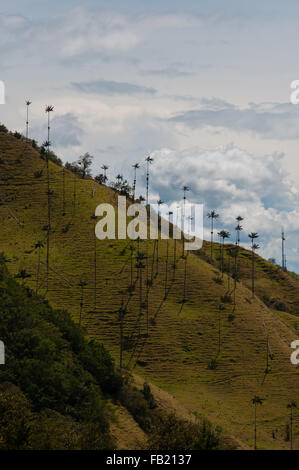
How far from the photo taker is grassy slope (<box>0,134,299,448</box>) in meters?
75.5

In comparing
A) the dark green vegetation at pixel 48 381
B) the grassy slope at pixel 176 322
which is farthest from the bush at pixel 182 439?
the grassy slope at pixel 176 322

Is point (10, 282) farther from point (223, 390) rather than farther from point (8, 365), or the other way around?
point (223, 390)

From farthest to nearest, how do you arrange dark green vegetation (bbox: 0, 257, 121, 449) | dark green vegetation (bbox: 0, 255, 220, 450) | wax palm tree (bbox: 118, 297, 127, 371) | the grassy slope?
wax palm tree (bbox: 118, 297, 127, 371), the grassy slope, dark green vegetation (bbox: 0, 255, 220, 450), dark green vegetation (bbox: 0, 257, 121, 449)

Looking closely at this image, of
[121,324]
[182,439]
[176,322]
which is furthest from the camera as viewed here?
[176,322]

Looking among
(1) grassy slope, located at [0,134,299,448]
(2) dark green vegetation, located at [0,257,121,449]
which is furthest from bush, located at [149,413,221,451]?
(1) grassy slope, located at [0,134,299,448]

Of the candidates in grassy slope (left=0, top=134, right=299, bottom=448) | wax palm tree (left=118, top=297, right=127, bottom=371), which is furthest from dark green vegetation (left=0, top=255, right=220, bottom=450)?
grassy slope (left=0, top=134, right=299, bottom=448)

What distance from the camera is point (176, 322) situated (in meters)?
91.0

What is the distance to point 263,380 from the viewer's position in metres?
80.8

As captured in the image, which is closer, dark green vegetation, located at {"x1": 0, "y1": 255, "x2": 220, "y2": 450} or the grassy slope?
dark green vegetation, located at {"x1": 0, "y1": 255, "x2": 220, "y2": 450}

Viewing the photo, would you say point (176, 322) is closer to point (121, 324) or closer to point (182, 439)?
point (121, 324)

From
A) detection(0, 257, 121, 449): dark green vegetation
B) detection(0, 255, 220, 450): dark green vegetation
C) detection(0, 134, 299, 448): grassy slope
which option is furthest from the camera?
detection(0, 134, 299, 448): grassy slope

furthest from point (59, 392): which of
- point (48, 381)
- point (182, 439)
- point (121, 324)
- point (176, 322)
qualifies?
point (176, 322)

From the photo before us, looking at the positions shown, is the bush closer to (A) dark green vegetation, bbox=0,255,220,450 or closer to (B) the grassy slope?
(A) dark green vegetation, bbox=0,255,220,450

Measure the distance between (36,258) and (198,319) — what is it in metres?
33.6
